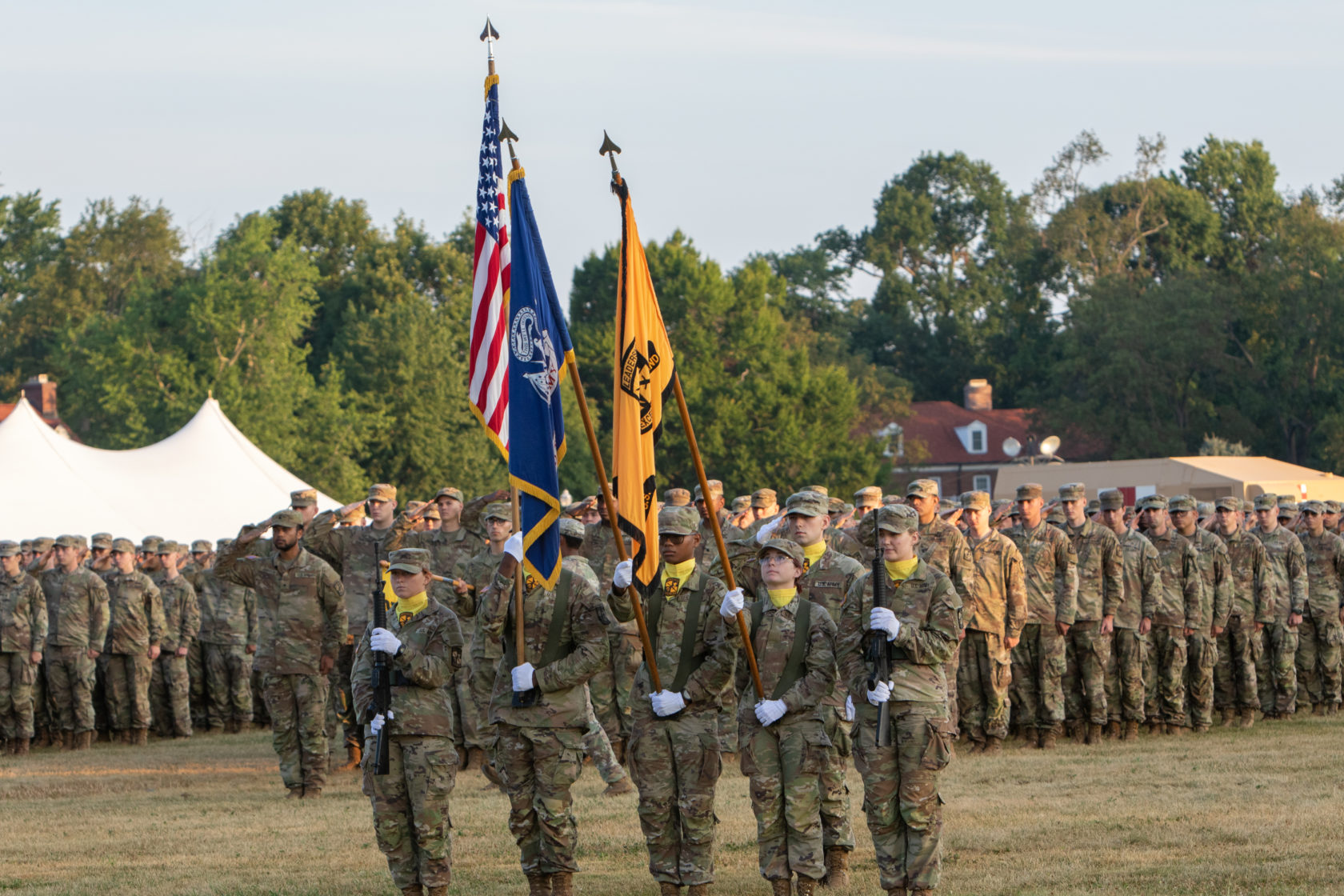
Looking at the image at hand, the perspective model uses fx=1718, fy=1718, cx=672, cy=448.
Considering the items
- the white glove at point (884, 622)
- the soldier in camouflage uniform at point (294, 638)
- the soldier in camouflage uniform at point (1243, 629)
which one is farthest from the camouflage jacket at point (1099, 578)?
the white glove at point (884, 622)

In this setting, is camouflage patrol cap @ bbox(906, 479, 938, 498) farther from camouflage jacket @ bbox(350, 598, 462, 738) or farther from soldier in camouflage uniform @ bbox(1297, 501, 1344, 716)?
soldier in camouflage uniform @ bbox(1297, 501, 1344, 716)

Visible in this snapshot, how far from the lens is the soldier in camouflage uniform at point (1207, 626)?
16547 mm

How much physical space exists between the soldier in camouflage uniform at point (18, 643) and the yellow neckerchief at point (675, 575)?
1083 cm

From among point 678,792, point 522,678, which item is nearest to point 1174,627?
point 678,792

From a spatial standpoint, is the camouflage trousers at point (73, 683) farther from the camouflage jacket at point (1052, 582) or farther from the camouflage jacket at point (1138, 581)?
the camouflage jacket at point (1138, 581)

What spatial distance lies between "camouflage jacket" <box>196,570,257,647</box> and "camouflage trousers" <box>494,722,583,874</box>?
11883 mm

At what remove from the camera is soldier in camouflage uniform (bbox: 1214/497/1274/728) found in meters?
17.2

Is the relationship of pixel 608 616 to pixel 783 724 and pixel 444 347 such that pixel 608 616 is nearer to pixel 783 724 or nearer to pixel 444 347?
pixel 783 724

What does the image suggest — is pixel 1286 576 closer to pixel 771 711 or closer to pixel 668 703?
pixel 771 711

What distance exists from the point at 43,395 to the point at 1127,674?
52.0 meters

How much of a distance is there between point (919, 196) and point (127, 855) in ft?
265

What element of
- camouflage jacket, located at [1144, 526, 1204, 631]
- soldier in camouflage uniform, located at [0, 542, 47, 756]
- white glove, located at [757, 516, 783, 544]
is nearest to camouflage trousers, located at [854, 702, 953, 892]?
white glove, located at [757, 516, 783, 544]

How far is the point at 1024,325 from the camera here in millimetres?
80812

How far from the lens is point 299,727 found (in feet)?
44.1
